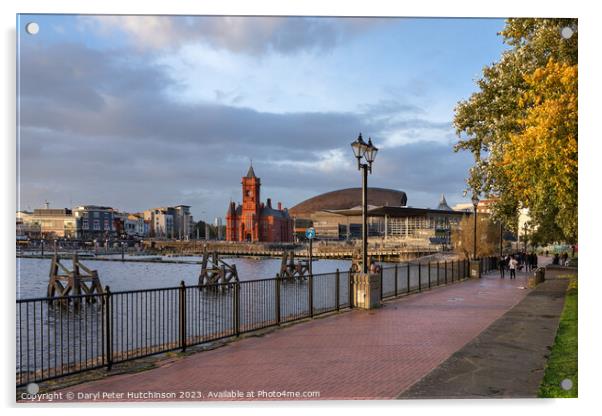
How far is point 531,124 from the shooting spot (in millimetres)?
11234

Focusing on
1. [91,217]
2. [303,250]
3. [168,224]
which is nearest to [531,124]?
[91,217]

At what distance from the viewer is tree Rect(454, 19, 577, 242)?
9703 millimetres

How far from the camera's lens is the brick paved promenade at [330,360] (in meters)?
7.48

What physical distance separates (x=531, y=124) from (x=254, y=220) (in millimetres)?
146773

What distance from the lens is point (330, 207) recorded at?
183 metres

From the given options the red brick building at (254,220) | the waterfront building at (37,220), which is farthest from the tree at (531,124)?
the red brick building at (254,220)

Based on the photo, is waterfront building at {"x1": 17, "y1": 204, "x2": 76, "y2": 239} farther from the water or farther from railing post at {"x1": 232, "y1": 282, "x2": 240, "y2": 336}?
the water

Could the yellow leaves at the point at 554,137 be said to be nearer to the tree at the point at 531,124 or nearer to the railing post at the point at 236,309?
the tree at the point at 531,124

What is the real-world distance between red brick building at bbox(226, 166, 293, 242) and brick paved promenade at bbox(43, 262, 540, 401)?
14115 centimetres

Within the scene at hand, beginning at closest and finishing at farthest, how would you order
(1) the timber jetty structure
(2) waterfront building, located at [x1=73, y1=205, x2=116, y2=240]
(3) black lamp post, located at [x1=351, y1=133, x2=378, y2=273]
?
(3) black lamp post, located at [x1=351, y1=133, x2=378, y2=273] < (2) waterfront building, located at [x1=73, y1=205, x2=116, y2=240] < (1) the timber jetty structure

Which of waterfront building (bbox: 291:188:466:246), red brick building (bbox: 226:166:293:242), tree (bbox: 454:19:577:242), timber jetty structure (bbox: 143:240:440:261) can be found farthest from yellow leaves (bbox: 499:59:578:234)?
red brick building (bbox: 226:166:293:242)

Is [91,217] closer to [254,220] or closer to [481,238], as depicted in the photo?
[481,238]
